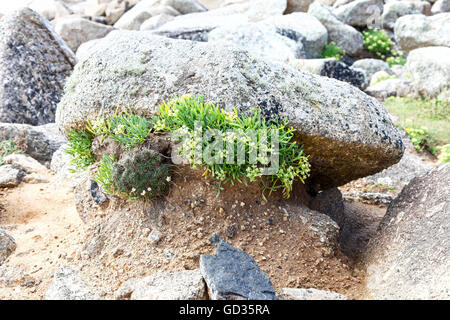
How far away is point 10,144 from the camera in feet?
23.3

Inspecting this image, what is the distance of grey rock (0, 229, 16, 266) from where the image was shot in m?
4.11

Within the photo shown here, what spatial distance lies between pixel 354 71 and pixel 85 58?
7.99 metres

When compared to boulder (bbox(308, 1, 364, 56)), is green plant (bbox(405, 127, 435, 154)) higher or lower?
higher

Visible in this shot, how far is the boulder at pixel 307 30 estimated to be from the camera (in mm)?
13047

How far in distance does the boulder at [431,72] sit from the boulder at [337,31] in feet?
15.4

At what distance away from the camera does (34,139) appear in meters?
7.53

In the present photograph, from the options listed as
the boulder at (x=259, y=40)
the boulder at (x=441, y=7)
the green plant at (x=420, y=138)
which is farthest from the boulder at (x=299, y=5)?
the green plant at (x=420, y=138)

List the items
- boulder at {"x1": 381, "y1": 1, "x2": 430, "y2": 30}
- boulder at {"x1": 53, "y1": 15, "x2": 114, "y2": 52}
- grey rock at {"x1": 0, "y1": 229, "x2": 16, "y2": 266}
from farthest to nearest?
1. boulder at {"x1": 381, "y1": 1, "x2": 430, "y2": 30}
2. boulder at {"x1": 53, "y1": 15, "x2": 114, "y2": 52}
3. grey rock at {"x1": 0, "y1": 229, "x2": 16, "y2": 266}

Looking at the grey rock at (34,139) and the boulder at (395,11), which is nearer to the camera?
the grey rock at (34,139)

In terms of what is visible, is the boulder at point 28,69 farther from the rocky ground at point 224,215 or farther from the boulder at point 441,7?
the boulder at point 441,7

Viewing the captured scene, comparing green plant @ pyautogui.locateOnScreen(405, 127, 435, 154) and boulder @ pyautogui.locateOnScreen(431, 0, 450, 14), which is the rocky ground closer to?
green plant @ pyautogui.locateOnScreen(405, 127, 435, 154)

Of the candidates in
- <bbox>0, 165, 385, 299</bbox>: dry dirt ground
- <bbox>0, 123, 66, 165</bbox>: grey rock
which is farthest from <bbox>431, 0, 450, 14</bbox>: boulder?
<bbox>0, 165, 385, 299</bbox>: dry dirt ground

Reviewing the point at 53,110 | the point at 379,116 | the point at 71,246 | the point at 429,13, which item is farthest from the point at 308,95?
the point at 429,13

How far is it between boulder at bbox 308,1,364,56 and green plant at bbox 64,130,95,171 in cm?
1269
